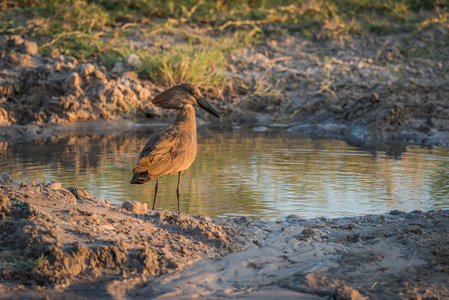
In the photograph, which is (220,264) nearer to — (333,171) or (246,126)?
(333,171)

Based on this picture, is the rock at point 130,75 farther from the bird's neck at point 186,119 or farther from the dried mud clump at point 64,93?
the bird's neck at point 186,119

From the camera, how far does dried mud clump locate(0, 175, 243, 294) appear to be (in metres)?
3.62

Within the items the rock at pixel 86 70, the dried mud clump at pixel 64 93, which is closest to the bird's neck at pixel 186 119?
the dried mud clump at pixel 64 93

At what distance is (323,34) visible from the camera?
14.9 meters

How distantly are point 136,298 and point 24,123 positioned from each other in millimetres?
8326

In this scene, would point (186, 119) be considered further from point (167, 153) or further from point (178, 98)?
point (167, 153)

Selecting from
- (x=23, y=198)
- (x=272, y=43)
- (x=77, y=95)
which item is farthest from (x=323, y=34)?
(x=23, y=198)

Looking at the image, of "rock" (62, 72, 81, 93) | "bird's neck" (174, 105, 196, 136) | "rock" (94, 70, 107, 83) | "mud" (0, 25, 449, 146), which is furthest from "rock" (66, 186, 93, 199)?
"rock" (94, 70, 107, 83)

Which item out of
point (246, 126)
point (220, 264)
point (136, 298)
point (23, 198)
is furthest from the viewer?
point (246, 126)

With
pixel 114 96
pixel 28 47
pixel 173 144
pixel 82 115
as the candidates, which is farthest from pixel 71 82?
pixel 173 144

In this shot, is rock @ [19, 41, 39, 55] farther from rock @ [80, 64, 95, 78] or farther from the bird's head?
the bird's head

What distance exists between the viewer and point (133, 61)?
12.6 metres

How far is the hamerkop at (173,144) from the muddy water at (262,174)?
56 centimetres

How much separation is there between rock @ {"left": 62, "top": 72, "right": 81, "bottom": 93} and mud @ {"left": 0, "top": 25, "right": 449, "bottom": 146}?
18mm
